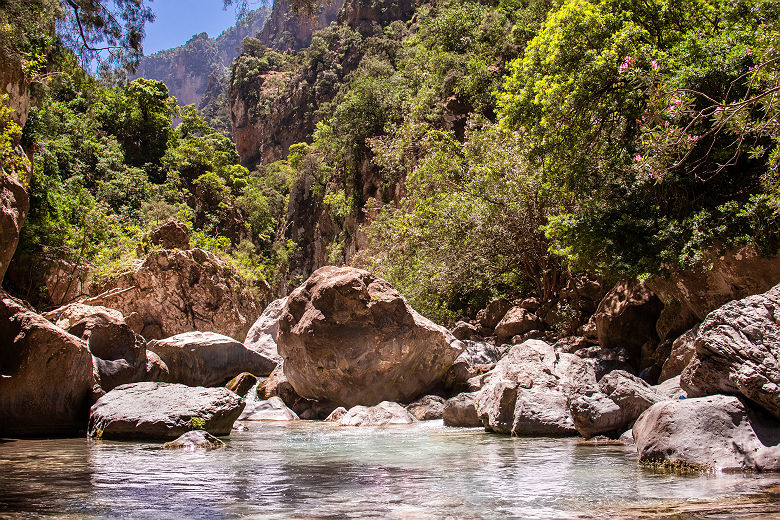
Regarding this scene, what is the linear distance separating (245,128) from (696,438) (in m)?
57.3

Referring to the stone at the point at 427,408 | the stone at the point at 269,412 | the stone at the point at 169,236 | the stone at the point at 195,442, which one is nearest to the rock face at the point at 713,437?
the stone at the point at 195,442

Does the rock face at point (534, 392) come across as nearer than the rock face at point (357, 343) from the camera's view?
Yes

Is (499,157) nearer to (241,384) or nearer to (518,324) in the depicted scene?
(518,324)

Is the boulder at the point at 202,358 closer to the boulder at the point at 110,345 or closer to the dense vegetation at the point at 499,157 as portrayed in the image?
the boulder at the point at 110,345

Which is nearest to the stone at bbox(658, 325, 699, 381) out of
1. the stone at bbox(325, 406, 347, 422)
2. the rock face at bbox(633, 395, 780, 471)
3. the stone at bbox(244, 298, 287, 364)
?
the rock face at bbox(633, 395, 780, 471)

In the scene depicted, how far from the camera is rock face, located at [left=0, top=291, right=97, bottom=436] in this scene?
30.3 feet

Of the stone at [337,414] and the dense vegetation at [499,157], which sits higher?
the dense vegetation at [499,157]

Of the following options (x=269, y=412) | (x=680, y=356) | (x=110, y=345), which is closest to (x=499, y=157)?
(x=680, y=356)

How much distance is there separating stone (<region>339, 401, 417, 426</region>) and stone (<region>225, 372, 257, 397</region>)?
354 cm

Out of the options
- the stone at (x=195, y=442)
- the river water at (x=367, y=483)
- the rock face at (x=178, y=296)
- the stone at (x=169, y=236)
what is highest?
the stone at (x=169, y=236)

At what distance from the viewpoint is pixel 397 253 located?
21.2 metres

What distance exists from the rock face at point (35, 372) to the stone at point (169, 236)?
1302cm

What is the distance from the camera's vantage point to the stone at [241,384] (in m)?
14.3

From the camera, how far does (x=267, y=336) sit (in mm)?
20234
